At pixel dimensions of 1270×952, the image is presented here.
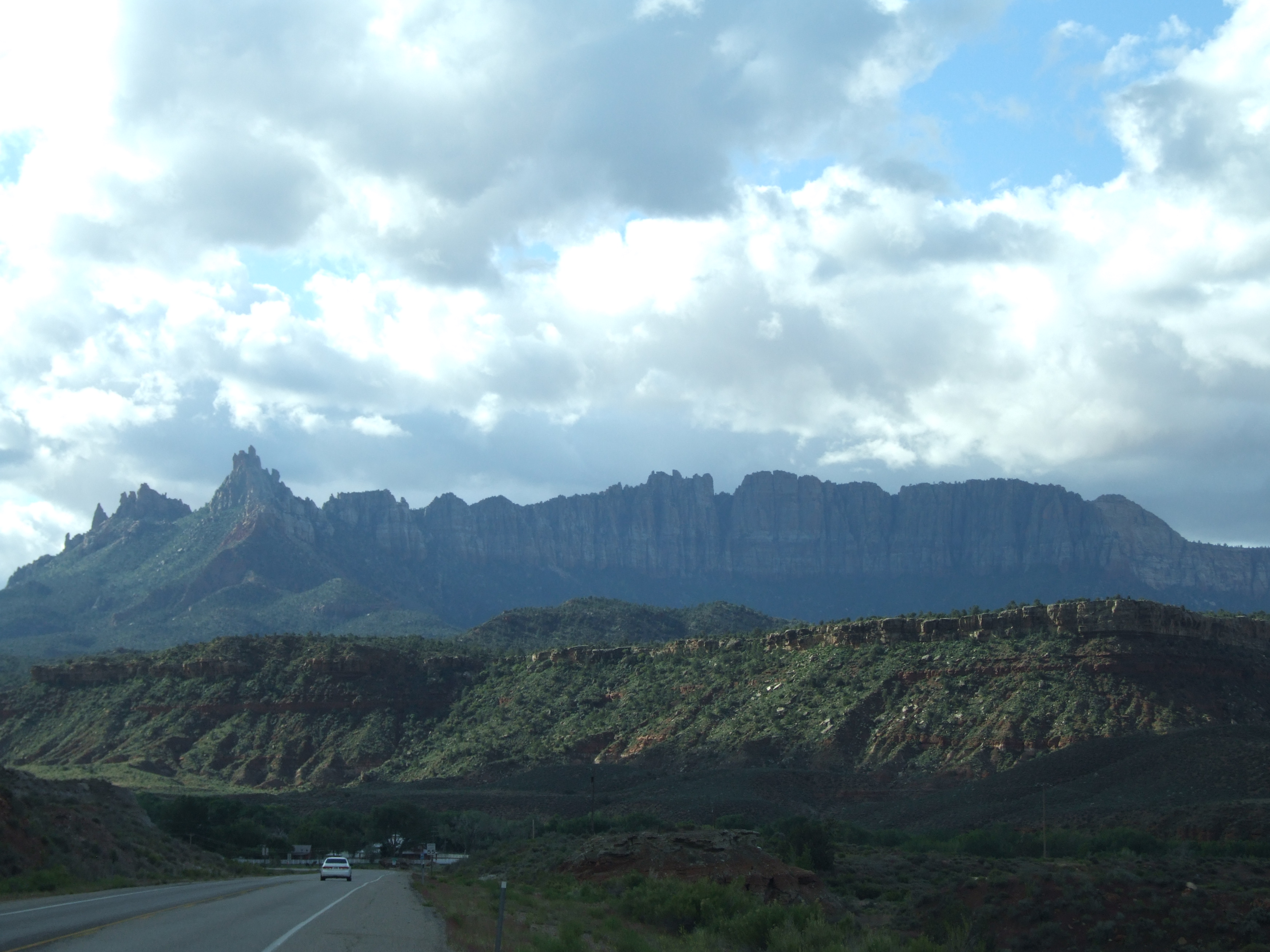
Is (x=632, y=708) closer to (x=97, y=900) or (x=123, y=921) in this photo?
(x=97, y=900)

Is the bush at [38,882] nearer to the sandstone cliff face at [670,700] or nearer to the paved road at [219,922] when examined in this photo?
the paved road at [219,922]

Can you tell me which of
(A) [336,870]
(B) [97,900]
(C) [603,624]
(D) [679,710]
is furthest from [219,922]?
(C) [603,624]

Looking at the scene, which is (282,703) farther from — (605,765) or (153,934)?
(153,934)

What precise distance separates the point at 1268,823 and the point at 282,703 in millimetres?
98277

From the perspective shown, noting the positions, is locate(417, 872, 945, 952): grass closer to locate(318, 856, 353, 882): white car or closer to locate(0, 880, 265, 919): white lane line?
locate(318, 856, 353, 882): white car

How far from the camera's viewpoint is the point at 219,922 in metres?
27.7

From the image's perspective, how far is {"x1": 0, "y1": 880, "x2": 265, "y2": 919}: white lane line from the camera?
2884 centimetres

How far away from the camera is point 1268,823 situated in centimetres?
6119

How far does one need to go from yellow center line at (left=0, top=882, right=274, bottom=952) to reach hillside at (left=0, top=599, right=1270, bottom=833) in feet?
175

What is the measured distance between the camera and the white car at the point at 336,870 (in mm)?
53438

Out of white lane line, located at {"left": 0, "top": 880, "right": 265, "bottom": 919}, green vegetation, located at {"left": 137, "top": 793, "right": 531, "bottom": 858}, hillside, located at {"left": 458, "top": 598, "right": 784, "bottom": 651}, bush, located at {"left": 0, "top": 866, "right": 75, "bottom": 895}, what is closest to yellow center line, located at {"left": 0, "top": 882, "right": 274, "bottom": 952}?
white lane line, located at {"left": 0, "top": 880, "right": 265, "bottom": 919}

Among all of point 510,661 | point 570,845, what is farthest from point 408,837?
point 510,661

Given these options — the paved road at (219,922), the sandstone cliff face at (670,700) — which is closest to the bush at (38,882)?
the paved road at (219,922)

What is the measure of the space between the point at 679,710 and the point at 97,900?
8275cm
